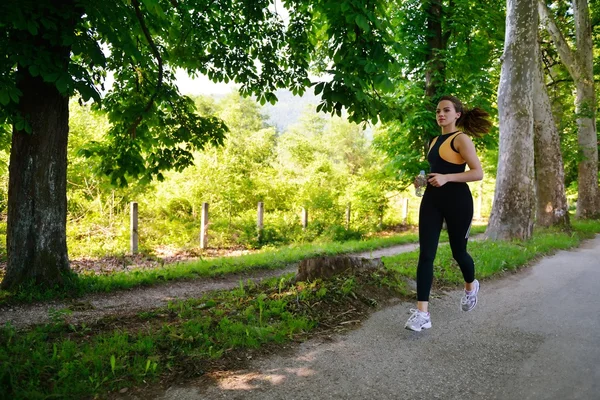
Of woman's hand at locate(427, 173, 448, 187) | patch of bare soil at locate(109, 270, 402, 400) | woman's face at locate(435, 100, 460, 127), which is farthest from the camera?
woman's face at locate(435, 100, 460, 127)

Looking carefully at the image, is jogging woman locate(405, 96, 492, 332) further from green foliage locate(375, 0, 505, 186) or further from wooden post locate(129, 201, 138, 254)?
wooden post locate(129, 201, 138, 254)

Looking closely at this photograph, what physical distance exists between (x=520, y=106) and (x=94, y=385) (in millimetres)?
10097

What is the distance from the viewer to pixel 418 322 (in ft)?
12.7

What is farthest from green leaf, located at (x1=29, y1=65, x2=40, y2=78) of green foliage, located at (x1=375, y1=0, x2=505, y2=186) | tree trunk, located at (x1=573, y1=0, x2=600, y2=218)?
tree trunk, located at (x1=573, y1=0, x2=600, y2=218)

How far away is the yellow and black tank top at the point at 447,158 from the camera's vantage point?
3.80m

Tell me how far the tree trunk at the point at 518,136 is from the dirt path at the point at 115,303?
5.97 metres

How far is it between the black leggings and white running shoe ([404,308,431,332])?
6.2 inches

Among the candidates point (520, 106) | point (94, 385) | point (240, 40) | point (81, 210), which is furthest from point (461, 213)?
point (81, 210)

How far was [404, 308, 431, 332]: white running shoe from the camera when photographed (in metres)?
3.85

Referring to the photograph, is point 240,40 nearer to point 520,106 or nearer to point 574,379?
point 520,106


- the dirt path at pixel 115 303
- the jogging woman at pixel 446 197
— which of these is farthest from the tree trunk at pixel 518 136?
the jogging woman at pixel 446 197

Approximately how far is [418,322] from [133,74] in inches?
282

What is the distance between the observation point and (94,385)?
109 inches

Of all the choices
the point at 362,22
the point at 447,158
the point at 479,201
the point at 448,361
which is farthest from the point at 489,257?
the point at 479,201
